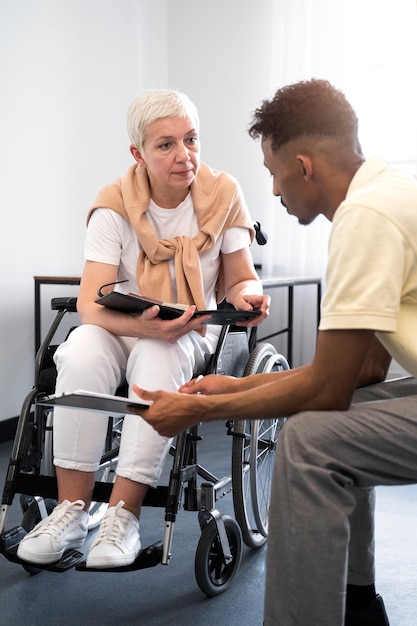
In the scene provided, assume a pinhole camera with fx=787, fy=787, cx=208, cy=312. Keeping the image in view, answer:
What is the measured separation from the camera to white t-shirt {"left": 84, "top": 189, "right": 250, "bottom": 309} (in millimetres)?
1986

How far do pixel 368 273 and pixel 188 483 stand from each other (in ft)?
2.75

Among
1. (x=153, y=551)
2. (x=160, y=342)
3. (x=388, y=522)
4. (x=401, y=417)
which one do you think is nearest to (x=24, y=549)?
(x=153, y=551)

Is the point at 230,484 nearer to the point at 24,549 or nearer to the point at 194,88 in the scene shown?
the point at 24,549

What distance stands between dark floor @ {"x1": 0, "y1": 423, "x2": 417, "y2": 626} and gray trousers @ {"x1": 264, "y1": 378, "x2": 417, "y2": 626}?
0.59 m

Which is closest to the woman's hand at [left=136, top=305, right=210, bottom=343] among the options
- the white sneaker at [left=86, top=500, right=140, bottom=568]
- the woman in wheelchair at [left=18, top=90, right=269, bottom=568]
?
the woman in wheelchair at [left=18, top=90, right=269, bottom=568]

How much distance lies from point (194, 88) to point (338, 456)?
3508 mm

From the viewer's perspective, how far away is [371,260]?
3.67ft

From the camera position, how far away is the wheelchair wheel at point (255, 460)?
190 cm

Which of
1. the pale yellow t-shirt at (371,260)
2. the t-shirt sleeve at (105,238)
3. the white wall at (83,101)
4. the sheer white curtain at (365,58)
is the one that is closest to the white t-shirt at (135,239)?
the t-shirt sleeve at (105,238)

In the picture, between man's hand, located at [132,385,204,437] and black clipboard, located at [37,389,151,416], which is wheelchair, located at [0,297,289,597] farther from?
man's hand, located at [132,385,204,437]

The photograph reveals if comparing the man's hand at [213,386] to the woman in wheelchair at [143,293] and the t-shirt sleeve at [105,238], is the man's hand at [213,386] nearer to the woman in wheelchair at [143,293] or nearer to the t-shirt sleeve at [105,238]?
the woman in wheelchair at [143,293]

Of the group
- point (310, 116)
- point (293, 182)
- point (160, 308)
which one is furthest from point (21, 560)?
point (310, 116)

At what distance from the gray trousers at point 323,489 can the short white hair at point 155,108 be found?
3.47 feet

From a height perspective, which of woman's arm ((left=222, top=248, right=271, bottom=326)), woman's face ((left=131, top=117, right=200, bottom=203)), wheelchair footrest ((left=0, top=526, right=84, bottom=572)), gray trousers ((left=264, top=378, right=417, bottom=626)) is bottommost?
wheelchair footrest ((left=0, top=526, right=84, bottom=572))
